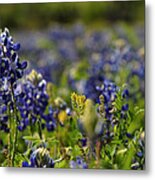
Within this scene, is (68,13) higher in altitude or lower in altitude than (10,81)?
higher

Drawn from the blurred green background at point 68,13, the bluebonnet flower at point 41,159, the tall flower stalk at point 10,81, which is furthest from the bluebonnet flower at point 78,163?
the blurred green background at point 68,13

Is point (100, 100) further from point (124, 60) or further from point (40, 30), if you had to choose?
point (40, 30)

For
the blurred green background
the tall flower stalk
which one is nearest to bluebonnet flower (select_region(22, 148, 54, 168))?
the tall flower stalk

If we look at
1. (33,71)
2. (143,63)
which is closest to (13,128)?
(33,71)

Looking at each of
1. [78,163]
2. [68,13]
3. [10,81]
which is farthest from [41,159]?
[68,13]

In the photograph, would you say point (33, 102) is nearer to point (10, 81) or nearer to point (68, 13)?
point (10, 81)

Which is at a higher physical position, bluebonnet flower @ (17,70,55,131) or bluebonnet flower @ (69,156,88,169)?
bluebonnet flower @ (17,70,55,131)

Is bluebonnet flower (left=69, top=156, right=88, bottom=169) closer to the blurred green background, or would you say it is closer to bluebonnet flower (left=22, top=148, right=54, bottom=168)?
bluebonnet flower (left=22, top=148, right=54, bottom=168)
